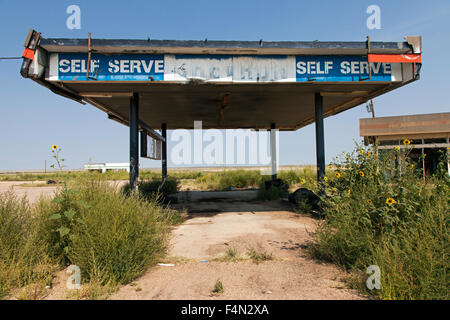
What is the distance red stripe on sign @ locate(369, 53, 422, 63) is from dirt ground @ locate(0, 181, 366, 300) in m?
4.91

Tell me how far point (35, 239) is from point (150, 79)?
4.81 meters

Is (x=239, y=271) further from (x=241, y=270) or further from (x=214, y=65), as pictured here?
(x=214, y=65)

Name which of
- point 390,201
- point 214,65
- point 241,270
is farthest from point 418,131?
point 241,270

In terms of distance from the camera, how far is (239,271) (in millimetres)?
4230

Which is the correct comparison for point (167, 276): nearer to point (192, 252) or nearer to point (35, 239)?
point (192, 252)

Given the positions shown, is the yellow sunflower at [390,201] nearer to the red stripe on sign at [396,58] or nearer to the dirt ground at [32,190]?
the red stripe on sign at [396,58]

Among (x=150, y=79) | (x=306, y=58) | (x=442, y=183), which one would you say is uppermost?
(x=306, y=58)

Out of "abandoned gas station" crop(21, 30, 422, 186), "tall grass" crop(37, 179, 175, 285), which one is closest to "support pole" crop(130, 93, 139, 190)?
"abandoned gas station" crop(21, 30, 422, 186)

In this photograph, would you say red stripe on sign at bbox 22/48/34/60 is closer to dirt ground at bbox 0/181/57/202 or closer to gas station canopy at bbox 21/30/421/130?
gas station canopy at bbox 21/30/421/130

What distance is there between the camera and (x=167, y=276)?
4105 millimetres

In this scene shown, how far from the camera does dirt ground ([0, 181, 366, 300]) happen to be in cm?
350

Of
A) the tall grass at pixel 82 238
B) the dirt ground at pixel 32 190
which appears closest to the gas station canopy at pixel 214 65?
the tall grass at pixel 82 238

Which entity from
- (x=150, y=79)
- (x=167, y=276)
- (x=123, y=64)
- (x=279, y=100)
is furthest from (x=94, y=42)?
(x=279, y=100)

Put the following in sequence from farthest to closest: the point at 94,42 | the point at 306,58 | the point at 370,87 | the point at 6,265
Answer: the point at 370,87 < the point at 306,58 < the point at 94,42 < the point at 6,265
